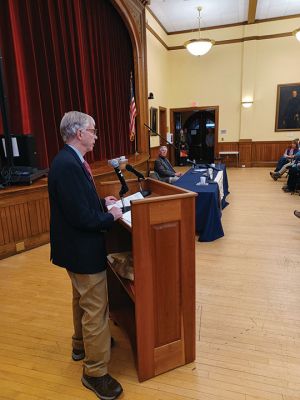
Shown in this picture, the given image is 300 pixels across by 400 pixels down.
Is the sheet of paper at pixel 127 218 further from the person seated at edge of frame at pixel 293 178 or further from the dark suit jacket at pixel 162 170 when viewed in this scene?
the person seated at edge of frame at pixel 293 178

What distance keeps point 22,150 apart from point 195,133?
8.48 metres

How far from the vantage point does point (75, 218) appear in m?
1.45

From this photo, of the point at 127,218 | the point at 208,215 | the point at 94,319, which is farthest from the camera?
the point at 208,215

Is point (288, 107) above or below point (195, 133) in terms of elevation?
above

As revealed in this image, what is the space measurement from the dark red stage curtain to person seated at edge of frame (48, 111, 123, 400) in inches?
131

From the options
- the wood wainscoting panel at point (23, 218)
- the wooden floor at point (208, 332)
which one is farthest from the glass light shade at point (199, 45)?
the wood wainscoting panel at point (23, 218)

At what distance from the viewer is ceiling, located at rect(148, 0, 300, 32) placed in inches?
321

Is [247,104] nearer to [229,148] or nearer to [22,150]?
[229,148]

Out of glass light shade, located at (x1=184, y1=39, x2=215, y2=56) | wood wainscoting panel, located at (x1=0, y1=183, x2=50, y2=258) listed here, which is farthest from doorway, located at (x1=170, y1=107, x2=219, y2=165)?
wood wainscoting panel, located at (x1=0, y1=183, x2=50, y2=258)

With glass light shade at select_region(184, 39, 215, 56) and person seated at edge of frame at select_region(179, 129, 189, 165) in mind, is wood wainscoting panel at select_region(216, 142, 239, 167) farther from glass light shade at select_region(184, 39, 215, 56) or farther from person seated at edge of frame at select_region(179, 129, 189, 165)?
glass light shade at select_region(184, 39, 215, 56)

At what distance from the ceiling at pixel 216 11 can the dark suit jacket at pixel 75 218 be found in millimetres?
8215

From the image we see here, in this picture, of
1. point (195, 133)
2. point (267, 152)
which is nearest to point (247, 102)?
point (267, 152)

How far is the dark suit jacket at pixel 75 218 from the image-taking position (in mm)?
1441

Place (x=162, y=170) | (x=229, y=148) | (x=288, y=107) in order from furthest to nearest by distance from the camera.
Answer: (x=229, y=148) < (x=288, y=107) < (x=162, y=170)
